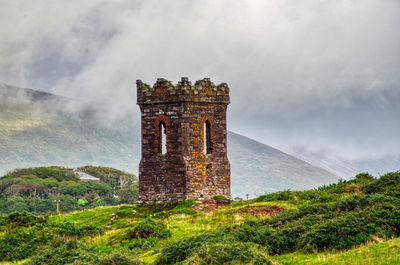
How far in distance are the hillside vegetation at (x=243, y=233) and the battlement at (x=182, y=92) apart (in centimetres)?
580

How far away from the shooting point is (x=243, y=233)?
70.9ft

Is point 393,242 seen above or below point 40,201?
below

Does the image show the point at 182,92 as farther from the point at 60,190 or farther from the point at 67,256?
the point at 60,190

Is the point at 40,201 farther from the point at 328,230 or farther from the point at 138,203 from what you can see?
the point at 328,230

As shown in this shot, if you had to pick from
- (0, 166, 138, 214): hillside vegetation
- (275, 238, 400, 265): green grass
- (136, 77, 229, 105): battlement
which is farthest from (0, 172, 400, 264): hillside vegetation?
(0, 166, 138, 214): hillside vegetation

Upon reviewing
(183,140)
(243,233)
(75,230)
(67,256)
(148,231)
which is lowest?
(67,256)

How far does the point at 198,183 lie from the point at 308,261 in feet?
56.5

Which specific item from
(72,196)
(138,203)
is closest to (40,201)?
(72,196)

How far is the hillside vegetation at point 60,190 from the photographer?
293 feet

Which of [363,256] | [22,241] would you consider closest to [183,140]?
[22,241]

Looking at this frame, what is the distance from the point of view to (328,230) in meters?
19.3

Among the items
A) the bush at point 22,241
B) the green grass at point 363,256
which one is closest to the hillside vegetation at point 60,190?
the bush at point 22,241

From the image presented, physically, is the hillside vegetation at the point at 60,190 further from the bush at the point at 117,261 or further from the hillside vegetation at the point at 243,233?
the bush at the point at 117,261

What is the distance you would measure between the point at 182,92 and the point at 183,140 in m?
2.62
